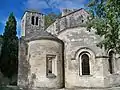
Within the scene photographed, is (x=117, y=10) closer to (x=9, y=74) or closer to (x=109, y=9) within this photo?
(x=109, y=9)

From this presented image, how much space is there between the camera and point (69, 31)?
18438 millimetres

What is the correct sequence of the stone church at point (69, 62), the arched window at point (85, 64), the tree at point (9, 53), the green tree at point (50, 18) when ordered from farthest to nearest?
the green tree at point (50, 18) → the tree at point (9, 53) → the arched window at point (85, 64) → the stone church at point (69, 62)

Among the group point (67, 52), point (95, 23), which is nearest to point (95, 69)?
point (67, 52)

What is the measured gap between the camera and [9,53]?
24953 mm

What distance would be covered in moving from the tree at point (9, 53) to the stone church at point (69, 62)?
6.52 metres

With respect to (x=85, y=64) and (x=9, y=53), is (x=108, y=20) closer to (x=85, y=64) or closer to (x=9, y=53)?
(x=85, y=64)

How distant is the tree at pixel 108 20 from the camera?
8898 mm

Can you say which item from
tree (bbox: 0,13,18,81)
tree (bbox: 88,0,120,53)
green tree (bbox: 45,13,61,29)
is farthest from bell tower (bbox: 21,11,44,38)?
tree (bbox: 88,0,120,53)

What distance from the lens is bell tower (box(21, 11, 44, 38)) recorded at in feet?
89.2

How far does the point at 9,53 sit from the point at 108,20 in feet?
62.4

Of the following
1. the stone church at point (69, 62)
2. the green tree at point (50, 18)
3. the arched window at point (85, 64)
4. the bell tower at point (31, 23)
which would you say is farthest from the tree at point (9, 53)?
the green tree at point (50, 18)

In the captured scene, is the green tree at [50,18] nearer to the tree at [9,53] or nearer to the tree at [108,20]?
the tree at [9,53]

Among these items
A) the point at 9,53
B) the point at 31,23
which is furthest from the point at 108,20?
the point at 31,23

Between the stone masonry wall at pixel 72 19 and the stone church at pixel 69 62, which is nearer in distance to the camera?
the stone church at pixel 69 62
